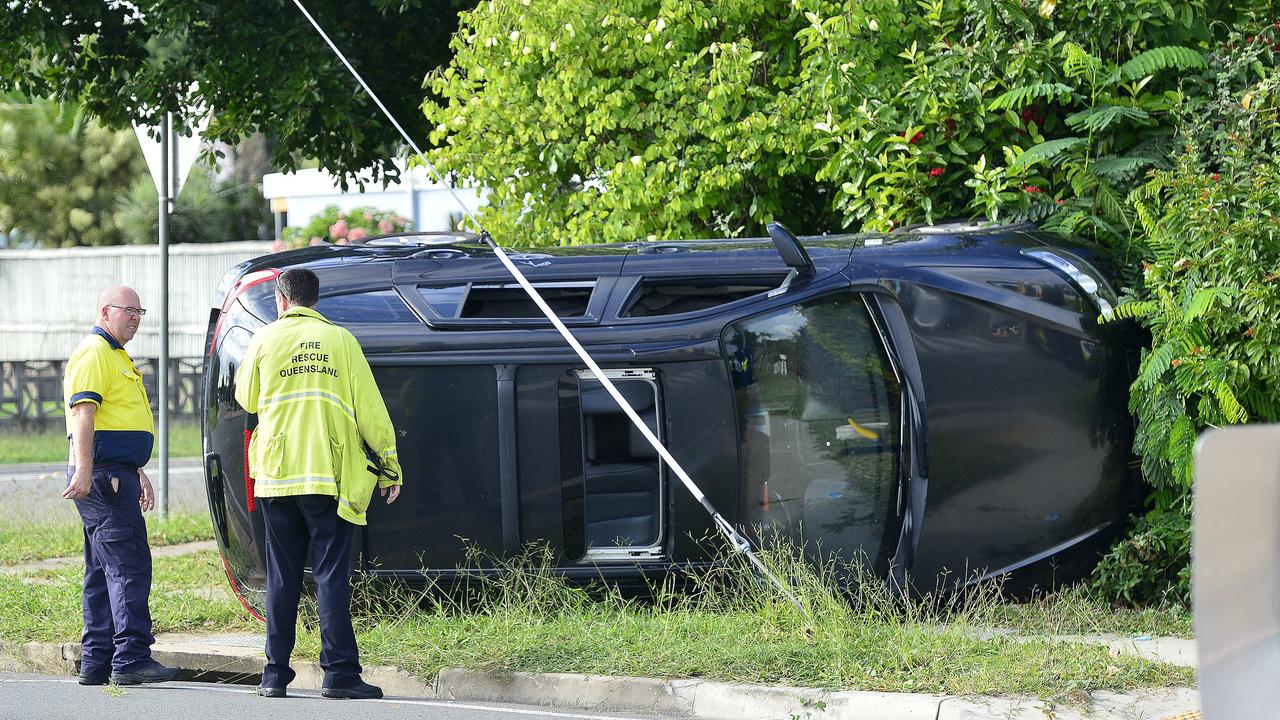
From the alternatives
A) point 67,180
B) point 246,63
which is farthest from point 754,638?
point 67,180

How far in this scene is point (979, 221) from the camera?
8.29m

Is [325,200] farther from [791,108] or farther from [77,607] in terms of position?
[77,607]

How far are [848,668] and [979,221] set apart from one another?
360 cm

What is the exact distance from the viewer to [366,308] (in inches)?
273

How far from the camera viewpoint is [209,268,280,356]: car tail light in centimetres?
698

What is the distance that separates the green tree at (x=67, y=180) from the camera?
38.7 metres

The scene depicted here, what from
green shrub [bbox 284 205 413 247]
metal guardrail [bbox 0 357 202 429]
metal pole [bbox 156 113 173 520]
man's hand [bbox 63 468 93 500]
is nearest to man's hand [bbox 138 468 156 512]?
man's hand [bbox 63 468 93 500]

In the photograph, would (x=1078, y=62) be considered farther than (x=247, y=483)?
Yes

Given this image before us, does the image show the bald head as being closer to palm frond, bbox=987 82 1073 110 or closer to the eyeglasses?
the eyeglasses

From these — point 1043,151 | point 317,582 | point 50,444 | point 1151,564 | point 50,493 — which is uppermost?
point 1043,151

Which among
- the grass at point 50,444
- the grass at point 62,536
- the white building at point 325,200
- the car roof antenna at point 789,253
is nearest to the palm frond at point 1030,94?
the car roof antenna at point 789,253

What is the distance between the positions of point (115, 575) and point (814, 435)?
3.29 meters

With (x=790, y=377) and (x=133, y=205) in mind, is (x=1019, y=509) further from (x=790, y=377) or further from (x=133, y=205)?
(x=133, y=205)

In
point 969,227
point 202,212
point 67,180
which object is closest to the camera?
point 969,227
